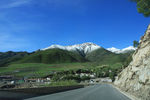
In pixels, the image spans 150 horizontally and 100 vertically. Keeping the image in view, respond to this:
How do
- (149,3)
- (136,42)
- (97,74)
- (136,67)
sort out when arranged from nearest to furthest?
(149,3)
(136,67)
(136,42)
(97,74)

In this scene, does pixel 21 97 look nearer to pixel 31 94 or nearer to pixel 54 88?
pixel 31 94

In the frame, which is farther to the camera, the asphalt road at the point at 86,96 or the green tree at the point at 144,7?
the green tree at the point at 144,7

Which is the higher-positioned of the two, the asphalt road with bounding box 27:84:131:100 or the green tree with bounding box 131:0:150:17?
the green tree with bounding box 131:0:150:17

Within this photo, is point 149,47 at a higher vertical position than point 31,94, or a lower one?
higher

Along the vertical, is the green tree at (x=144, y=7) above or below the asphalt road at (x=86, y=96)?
above

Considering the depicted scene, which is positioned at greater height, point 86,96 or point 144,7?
point 144,7

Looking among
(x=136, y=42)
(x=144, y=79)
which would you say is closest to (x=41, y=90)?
(x=144, y=79)

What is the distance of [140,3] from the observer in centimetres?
2334

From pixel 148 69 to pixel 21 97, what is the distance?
14.0 metres

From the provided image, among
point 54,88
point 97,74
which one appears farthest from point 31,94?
point 97,74

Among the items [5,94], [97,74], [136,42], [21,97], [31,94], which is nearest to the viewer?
[5,94]

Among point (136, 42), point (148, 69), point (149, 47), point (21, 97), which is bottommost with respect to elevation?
point (21, 97)

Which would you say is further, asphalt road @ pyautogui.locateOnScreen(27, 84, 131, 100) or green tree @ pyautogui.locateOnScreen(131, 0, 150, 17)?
green tree @ pyautogui.locateOnScreen(131, 0, 150, 17)

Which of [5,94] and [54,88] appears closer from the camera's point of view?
[5,94]
